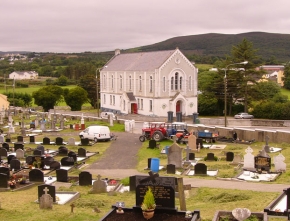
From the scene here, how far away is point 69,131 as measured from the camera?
138ft

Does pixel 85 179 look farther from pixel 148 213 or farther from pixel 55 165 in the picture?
pixel 148 213

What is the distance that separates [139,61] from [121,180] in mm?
40663

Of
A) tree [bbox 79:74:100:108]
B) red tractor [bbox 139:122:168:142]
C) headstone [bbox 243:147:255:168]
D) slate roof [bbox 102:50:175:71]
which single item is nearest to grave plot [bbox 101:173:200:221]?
headstone [bbox 243:147:255:168]

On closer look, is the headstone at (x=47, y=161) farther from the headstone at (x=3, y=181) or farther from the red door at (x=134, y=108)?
the red door at (x=134, y=108)

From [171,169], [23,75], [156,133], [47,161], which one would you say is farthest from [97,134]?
[23,75]

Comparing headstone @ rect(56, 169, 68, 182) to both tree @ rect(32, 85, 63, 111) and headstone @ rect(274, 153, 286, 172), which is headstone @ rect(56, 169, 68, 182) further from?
tree @ rect(32, 85, 63, 111)

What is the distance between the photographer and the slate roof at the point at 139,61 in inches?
2171

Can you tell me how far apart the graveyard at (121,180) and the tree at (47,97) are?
3946cm

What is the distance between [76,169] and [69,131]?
18.3 meters

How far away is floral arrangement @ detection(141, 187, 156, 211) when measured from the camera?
40.8 feet

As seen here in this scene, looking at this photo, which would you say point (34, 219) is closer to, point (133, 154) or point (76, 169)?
point (76, 169)

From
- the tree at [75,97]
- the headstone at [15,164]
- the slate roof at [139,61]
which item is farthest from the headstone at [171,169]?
the tree at [75,97]

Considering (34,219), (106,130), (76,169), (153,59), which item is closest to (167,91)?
(153,59)

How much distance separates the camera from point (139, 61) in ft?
196
